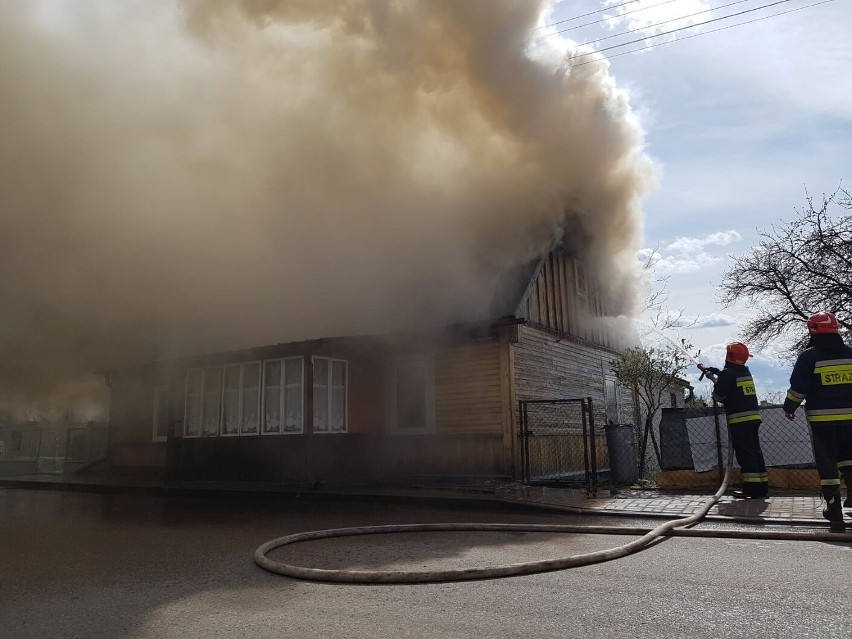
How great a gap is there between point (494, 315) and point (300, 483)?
4.87 metres

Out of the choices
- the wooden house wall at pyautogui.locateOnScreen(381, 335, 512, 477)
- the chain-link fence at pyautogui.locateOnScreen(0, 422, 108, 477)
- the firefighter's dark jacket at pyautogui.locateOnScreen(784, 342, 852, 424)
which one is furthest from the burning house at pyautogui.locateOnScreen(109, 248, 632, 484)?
the chain-link fence at pyautogui.locateOnScreen(0, 422, 108, 477)

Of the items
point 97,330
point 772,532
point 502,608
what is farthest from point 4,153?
point 772,532

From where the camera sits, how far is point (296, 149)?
12.5 metres

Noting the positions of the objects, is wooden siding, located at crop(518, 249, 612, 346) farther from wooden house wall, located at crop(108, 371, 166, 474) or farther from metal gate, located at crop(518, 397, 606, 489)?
wooden house wall, located at crop(108, 371, 166, 474)

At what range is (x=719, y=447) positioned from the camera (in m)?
8.86

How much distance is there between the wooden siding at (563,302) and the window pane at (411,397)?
94.7 inches

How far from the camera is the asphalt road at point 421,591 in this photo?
3275 mm

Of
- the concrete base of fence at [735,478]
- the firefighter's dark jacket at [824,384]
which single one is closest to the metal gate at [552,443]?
the concrete base of fence at [735,478]

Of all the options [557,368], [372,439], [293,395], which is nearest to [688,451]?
[557,368]

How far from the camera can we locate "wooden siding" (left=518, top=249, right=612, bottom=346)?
12469 millimetres

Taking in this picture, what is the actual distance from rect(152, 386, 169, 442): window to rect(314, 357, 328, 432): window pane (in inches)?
219

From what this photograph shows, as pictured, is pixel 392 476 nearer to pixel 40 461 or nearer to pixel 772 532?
pixel 772 532

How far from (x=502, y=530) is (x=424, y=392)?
5.82 metres

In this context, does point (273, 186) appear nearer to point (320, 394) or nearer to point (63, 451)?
point (320, 394)
